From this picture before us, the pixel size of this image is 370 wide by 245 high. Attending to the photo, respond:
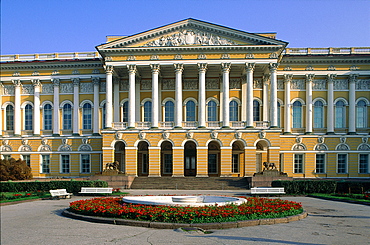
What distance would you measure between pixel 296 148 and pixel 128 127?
20.0 metres

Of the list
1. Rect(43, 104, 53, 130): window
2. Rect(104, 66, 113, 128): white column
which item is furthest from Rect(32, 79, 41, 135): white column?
Rect(104, 66, 113, 128): white column

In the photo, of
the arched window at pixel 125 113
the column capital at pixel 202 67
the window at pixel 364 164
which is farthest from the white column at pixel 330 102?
the arched window at pixel 125 113

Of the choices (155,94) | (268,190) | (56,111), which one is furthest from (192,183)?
(56,111)

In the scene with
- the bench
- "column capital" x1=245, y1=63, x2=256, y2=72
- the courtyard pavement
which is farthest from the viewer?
"column capital" x1=245, y1=63, x2=256, y2=72

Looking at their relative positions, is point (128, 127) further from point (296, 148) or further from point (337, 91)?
point (337, 91)

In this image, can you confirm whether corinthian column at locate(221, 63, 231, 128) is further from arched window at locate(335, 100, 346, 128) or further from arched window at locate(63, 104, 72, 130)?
arched window at locate(63, 104, 72, 130)

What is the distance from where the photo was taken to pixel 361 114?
2020 inches

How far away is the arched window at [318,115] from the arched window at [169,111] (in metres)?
17.3

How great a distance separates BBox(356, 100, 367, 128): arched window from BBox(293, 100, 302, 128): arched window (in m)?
6.79

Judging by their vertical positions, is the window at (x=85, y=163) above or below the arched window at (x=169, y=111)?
below

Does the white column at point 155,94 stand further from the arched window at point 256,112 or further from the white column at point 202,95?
the arched window at point 256,112

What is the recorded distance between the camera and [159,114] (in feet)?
168

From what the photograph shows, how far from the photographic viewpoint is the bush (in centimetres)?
4246

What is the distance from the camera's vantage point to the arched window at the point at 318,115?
51.6m
